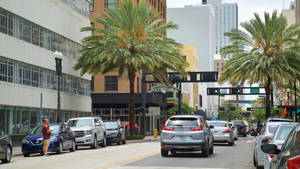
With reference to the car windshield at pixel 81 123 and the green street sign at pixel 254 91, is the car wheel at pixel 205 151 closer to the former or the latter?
the car windshield at pixel 81 123

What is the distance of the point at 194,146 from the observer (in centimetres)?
2138

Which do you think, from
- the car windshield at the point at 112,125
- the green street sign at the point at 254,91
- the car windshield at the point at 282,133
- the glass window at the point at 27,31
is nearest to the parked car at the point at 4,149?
the car windshield at the point at 282,133

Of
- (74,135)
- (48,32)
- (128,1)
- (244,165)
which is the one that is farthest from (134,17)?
(244,165)

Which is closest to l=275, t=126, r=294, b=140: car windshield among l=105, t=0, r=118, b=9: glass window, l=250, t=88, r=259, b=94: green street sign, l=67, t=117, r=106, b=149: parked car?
l=67, t=117, r=106, b=149: parked car

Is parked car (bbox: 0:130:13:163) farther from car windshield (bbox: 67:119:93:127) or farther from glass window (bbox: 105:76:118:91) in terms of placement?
glass window (bbox: 105:76:118:91)

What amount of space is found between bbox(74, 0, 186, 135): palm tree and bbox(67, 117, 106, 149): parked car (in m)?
11.2

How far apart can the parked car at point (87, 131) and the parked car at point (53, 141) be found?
2.26 meters

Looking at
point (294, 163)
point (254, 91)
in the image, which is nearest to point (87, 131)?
point (294, 163)

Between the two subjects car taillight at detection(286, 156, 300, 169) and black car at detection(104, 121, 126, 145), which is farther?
black car at detection(104, 121, 126, 145)

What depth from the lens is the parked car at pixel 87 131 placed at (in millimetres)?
31234

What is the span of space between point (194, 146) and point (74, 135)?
11656 millimetres

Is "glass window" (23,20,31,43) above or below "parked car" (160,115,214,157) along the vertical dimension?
above

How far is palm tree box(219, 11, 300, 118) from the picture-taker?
42281 mm

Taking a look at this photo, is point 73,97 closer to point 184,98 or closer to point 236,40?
point 236,40
